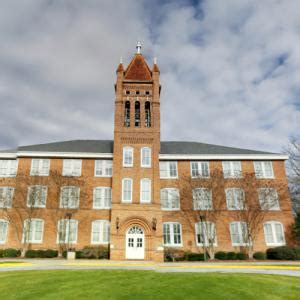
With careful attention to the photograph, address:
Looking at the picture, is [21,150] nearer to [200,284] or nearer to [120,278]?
[120,278]

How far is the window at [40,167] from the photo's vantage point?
27523 millimetres

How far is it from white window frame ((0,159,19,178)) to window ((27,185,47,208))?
312 cm

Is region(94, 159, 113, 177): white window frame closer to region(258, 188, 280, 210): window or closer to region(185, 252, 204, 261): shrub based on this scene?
region(185, 252, 204, 261): shrub

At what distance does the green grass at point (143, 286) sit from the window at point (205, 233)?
13.0m

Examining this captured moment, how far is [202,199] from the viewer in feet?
86.5

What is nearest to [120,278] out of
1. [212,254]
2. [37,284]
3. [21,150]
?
[37,284]

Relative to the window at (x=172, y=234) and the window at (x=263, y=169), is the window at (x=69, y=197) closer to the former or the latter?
the window at (x=172, y=234)

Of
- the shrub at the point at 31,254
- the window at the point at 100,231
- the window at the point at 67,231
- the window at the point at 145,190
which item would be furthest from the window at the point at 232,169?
the shrub at the point at 31,254

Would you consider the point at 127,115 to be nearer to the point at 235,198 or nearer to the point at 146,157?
the point at 146,157

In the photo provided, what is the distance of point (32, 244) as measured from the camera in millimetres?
25172

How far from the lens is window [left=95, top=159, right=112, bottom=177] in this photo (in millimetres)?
27922

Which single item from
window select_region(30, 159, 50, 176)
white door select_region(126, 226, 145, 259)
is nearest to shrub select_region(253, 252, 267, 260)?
white door select_region(126, 226, 145, 259)

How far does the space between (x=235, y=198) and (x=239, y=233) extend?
136 inches

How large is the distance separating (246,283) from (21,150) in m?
Result: 25.6
